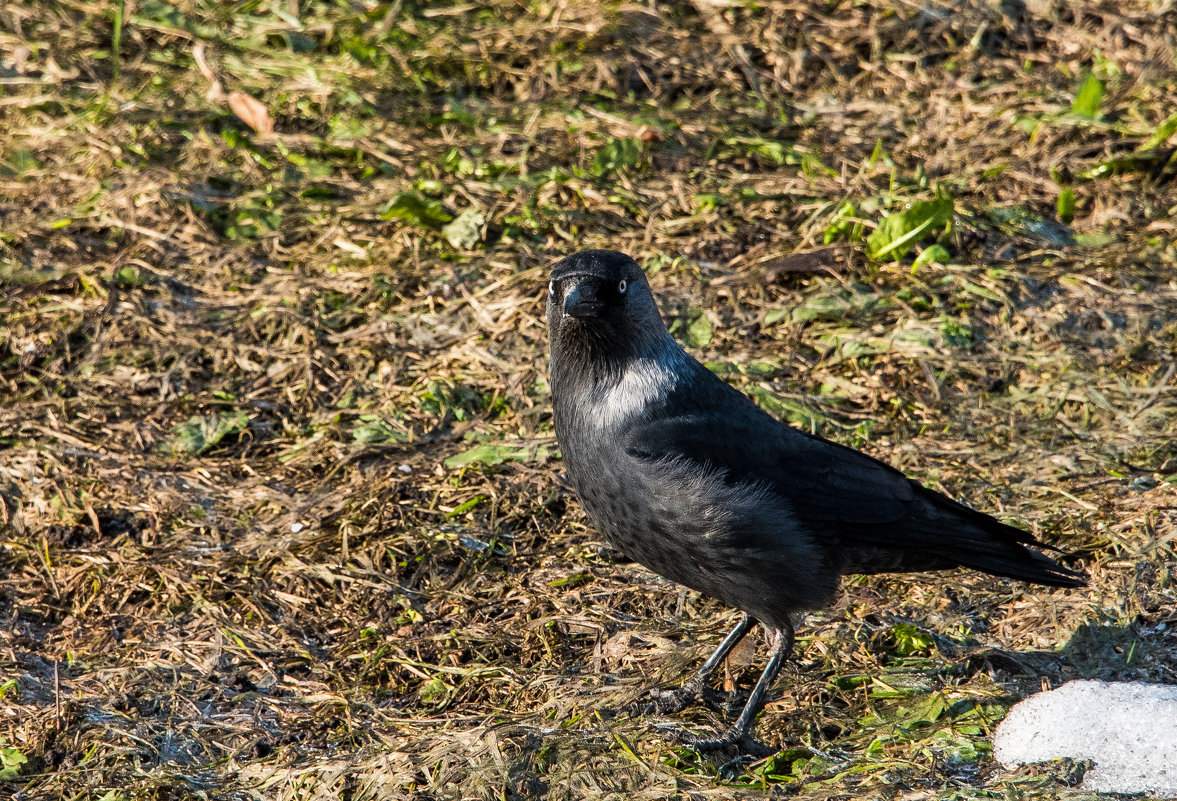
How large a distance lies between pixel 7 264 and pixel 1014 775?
5689 mm

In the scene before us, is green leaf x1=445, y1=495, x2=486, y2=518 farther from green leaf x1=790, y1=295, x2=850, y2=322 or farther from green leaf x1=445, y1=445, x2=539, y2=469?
green leaf x1=790, y1=295, x2=850, y2=322

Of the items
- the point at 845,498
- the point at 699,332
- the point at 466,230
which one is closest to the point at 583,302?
the point at 845,498

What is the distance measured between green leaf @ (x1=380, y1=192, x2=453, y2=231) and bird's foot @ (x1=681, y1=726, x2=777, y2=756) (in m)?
3.77

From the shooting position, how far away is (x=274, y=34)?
8.33 metres

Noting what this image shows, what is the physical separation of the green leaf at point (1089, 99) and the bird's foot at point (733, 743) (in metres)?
4.98

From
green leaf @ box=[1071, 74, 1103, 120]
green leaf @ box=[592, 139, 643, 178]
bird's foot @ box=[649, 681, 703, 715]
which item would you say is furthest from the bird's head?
green leaf @ box=[1071, 74, 1103, 120]

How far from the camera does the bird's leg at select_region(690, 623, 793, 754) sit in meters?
3.83

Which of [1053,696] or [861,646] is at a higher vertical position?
[1053,696]

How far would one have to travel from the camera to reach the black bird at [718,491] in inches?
156

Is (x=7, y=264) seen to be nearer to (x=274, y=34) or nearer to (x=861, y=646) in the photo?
(x=274, y=34)

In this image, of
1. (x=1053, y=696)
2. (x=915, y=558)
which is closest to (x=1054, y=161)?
(x=915, y=558)

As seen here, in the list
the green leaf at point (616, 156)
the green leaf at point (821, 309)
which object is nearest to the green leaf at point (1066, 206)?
the green leaf at point (821, 309)

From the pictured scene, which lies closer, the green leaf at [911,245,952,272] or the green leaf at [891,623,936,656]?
the green leaf at [891,623,936,656]

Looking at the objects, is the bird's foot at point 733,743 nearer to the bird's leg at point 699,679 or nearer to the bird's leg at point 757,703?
the bird's leg at point 757,703
